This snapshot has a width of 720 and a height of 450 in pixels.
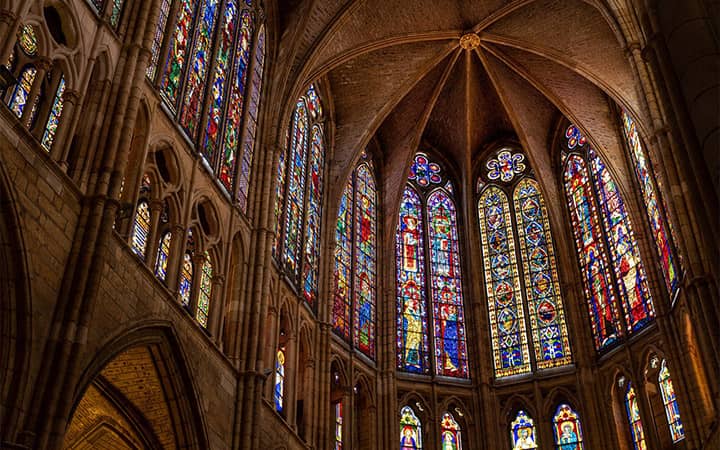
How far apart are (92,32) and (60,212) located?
108 inches

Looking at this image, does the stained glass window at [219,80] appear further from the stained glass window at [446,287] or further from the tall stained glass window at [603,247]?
the tall stained glass window at [603,247]

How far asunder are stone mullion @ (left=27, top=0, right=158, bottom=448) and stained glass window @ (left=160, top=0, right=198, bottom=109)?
137 centimetres

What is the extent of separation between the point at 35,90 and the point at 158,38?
352 cm

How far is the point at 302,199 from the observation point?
19.1m

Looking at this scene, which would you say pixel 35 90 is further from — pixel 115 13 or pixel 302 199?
pixel 302 199

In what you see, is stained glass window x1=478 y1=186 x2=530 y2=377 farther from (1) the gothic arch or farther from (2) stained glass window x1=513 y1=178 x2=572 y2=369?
(1) the gothic arch

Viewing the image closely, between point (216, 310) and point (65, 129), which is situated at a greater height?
point (65, 129)

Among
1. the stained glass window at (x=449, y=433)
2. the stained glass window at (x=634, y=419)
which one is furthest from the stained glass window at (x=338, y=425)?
the stained glass window at (x=634, y=419)

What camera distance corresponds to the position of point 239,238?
15125 millimetres

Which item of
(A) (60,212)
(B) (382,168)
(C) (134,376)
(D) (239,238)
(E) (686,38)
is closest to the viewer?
(E) (686,38)

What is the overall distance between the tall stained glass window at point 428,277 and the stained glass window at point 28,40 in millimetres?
13179

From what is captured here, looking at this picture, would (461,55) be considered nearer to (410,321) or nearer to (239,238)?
(410,321)

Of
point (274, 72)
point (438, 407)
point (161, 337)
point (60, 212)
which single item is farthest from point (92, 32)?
point (438, 407)

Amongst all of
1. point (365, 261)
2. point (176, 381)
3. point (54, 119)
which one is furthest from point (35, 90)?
point (365, 261)
